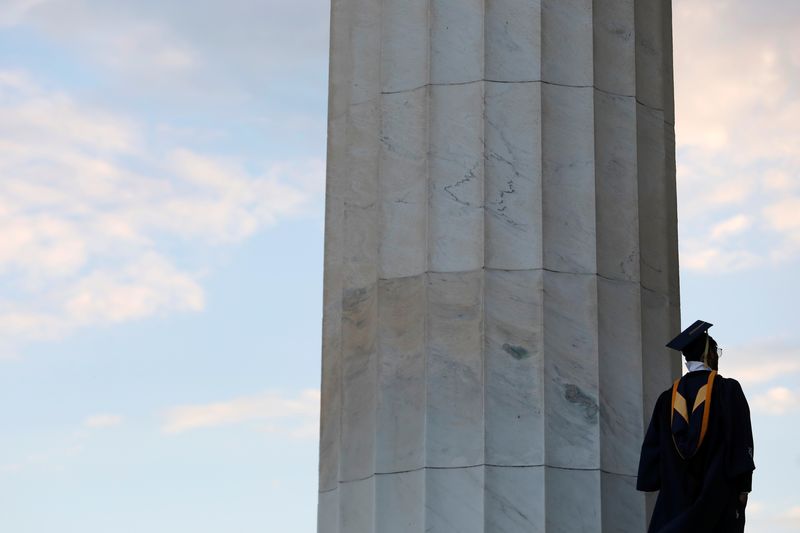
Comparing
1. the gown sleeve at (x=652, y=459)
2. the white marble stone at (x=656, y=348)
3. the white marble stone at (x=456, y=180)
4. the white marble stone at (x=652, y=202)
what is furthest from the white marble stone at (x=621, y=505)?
the white marble stone at (x=456, y=180)

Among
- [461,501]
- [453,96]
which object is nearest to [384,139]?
[453,96]

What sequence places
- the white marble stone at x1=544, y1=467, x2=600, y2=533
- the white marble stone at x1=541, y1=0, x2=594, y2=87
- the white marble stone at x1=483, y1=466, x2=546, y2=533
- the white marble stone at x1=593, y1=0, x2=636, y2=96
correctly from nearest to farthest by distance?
the white marble stone at x1=483, y1=466, x2=546, y2=533
the white marble stone at x1=544, y1=467, x2=600, y2=533
the white marble stone at x1=541, y1=0, x2=594, y2=87
the white marble stone at x1=593, y1=0, x2=636, y2=96

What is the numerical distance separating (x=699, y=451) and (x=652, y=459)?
0.99 m

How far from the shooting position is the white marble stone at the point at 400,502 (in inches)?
1414

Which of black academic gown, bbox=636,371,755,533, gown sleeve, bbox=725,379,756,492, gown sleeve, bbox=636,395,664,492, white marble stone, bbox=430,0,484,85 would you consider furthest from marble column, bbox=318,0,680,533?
gown sleeve, bbox=725,379,756,492

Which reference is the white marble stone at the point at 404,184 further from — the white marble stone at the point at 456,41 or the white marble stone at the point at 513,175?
the white marble stone at the point at 513,175

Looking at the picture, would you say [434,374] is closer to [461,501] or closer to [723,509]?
[461,501]

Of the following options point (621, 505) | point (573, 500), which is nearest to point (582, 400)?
point (573, 500)

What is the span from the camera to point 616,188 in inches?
1506

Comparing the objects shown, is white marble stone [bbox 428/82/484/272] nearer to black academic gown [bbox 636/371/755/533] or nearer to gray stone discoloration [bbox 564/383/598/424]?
gray stone discoloration [bbox 564/383/598/424]

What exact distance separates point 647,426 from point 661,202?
4.72m

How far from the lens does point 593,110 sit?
3828 cm

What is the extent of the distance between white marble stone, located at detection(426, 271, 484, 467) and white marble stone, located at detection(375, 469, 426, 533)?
52 cm

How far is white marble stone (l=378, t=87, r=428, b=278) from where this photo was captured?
37531 mm
